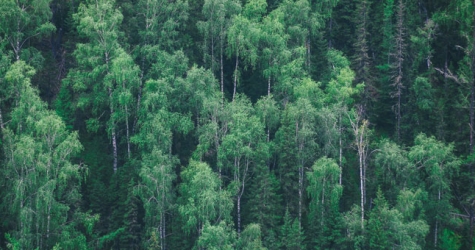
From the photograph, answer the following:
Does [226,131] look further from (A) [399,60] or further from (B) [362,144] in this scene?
(A) [399,60]

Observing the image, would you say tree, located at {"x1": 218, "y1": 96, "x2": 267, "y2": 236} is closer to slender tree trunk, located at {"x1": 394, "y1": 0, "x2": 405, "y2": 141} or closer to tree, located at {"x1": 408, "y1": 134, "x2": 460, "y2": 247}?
tree, located at {"x1": 408, "y1": 134, "x2": 460, "y2": 247}

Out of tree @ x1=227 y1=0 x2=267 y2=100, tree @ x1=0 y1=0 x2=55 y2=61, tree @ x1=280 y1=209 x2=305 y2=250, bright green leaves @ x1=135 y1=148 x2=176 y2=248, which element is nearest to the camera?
tree @ x1=280 y1=209 x2=305 y2=250

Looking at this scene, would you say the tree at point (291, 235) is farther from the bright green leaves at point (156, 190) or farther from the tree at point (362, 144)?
the bright green leaves at point (156, 190)

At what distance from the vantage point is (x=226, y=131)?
5459cm

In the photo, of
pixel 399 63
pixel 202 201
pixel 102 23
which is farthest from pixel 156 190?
pixel 399 63

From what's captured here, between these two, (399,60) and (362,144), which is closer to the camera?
(362,144)

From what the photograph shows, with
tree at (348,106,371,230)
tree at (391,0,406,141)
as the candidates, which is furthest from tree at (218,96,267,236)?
tree at (391,0,406,141)

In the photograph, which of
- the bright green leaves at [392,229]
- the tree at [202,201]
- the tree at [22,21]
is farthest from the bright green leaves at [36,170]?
the bright green leaves at [392,229]

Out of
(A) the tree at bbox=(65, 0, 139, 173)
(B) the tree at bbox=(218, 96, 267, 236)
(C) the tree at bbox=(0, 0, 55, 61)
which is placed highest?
(C) the tree at bbox=(0, 0, 55, 61)

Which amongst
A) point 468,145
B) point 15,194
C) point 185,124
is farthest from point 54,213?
point 468,145

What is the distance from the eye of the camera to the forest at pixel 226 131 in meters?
50.8

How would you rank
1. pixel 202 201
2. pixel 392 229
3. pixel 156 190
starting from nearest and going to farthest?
pixel 202 201 → pixel 392 229 → pixel 156 190

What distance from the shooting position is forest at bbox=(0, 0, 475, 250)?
50844 mm

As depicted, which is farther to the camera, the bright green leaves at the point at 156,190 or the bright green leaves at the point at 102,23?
the bright green leaves at the point at 102,23
